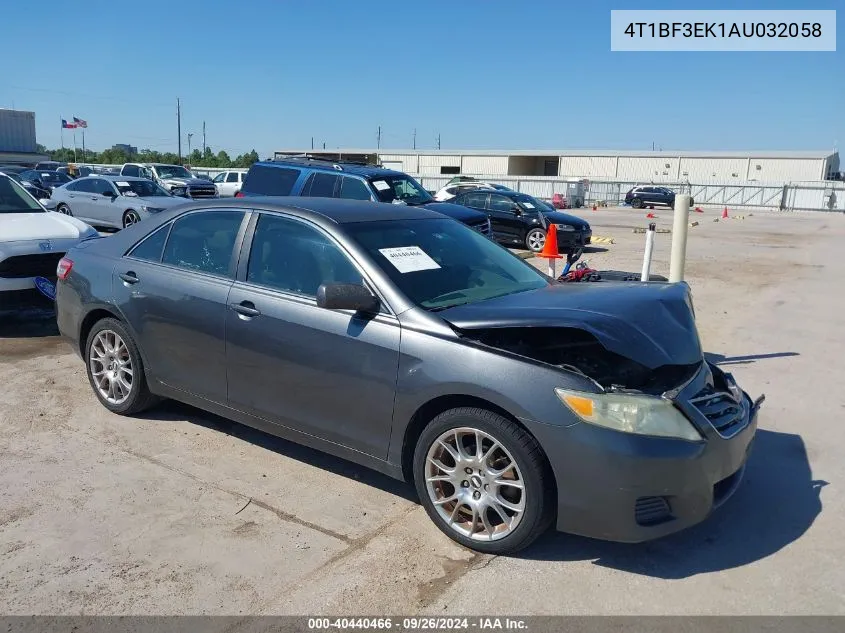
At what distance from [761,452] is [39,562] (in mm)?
4315

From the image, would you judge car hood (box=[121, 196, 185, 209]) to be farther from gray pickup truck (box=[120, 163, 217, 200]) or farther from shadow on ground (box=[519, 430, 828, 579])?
shadow on ground (box=[519, 430, 828, 579])

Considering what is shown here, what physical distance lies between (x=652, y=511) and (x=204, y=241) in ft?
10.6

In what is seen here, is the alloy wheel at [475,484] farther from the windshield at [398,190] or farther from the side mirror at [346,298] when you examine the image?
the windshield at [398,190]

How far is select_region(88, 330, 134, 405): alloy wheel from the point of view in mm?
5141

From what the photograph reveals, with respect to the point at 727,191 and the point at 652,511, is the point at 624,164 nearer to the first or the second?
the point at 727,191

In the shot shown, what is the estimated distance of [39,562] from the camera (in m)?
3.36

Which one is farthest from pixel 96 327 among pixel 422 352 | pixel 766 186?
pixel 766 186

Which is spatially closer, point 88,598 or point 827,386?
point 88,598

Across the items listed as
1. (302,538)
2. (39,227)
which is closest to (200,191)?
(39,227)

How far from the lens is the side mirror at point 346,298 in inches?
146

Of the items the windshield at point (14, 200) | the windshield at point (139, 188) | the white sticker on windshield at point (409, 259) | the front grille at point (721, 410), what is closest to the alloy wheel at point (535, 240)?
the windshield at point (139, 188)

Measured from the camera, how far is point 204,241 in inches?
188

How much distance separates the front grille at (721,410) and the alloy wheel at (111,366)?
3745mm

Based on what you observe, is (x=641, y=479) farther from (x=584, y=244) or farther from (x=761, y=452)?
(x=584, y=244)
